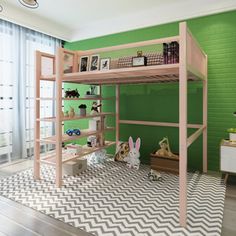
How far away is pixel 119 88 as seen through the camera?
13.0ft

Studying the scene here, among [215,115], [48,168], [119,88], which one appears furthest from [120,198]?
[119,88]

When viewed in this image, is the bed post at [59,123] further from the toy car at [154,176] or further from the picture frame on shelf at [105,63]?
the toy car at [154,176]

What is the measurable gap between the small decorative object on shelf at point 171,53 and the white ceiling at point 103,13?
58.9 inches

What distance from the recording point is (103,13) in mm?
3643

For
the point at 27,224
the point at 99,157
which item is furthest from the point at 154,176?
the point at 27,224

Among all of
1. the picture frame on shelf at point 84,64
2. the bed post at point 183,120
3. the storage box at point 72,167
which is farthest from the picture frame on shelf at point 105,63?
the storage box at point 72,167

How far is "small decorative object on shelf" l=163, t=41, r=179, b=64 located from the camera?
6.75 ft

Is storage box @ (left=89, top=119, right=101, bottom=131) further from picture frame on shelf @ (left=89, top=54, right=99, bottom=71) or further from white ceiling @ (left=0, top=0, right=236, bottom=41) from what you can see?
white ceiling @ (left=0, top=0, right=236, bottom=41)

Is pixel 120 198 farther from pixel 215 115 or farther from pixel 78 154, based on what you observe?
pixel 215 115

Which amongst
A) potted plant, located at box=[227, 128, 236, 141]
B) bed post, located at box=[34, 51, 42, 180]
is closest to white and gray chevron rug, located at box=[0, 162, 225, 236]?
bed post, located at box=[34, 51, 42, 180]

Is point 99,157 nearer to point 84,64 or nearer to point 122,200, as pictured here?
point 122,200

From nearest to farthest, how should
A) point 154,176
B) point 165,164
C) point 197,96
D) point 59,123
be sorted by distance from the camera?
point 59,123, point 154,176, point 165,164, point 197,96

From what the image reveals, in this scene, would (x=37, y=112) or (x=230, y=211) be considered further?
(x=37, y=112)

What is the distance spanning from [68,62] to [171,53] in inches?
57.2
